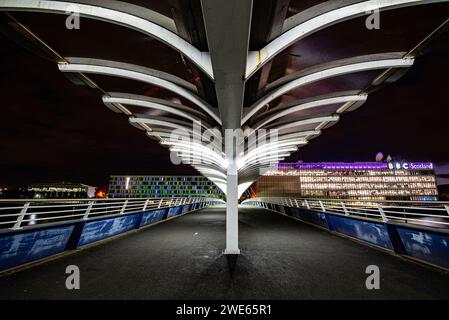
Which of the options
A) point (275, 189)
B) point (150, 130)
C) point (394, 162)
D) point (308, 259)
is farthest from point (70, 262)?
point (394, 162)

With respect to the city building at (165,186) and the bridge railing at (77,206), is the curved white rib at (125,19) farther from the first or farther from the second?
the city building at (165,186)

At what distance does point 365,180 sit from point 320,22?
417ft

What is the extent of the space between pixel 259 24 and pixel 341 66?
2.94 m

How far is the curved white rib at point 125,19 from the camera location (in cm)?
352

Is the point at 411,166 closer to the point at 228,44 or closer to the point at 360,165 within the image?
the point at 360,165

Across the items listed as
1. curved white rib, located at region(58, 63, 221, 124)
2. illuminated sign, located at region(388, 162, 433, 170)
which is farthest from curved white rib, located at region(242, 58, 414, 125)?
illuminated sign, located at region(388, 162, 433, 170)

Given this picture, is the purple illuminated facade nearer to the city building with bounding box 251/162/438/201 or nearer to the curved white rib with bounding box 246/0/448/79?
the city building with bounding box 251/162/438/201

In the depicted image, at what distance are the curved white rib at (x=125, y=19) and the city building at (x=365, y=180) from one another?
331 feet

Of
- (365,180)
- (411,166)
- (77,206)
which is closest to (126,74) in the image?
(77,206)

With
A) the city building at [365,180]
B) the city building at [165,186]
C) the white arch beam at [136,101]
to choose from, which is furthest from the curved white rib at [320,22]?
the city building at [165,186]

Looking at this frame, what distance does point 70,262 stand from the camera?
4.84 meters

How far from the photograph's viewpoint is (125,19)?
11.6 feet

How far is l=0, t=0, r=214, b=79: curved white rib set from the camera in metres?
3.52
